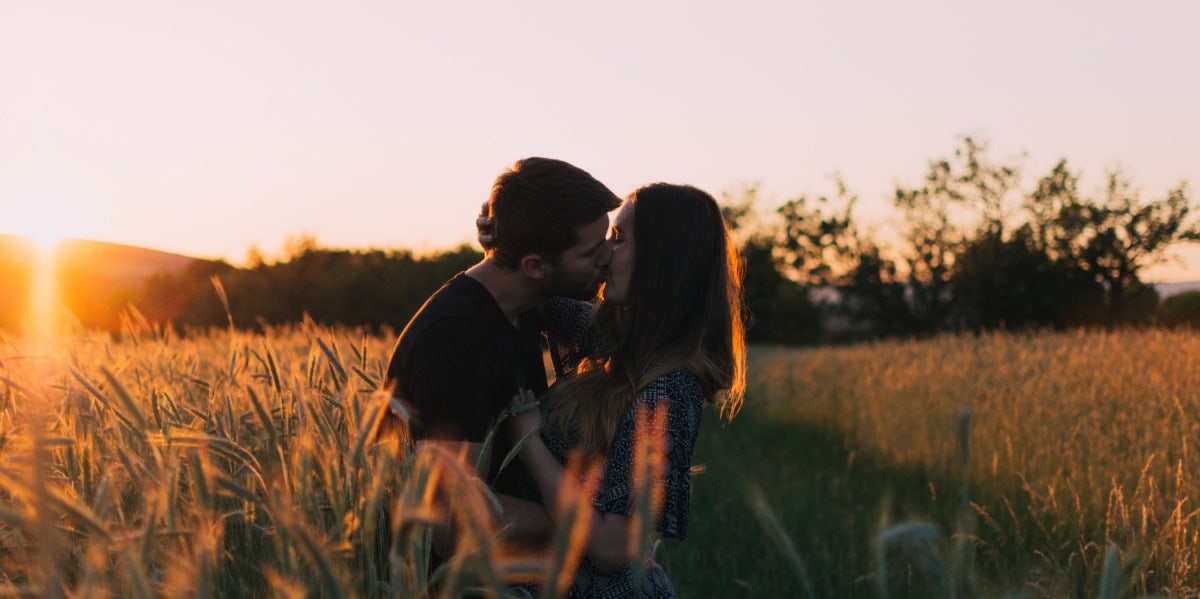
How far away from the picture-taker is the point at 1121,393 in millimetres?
6910

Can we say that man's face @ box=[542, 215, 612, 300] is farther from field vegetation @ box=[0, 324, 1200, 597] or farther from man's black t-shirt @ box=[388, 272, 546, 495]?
field vegetation @ box=[0, 324, 1200, 597]

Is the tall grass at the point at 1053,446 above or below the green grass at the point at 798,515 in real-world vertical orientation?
above

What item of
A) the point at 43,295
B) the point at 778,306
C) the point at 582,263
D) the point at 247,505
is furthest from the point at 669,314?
the point at 778,306

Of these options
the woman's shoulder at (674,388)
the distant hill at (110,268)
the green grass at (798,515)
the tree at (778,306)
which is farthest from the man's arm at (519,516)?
the tree at (778,306)

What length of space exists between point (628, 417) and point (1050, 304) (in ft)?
163

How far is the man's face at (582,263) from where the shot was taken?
111 inches

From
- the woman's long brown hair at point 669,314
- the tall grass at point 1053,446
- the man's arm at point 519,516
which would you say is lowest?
the tall grass at point 1053,446

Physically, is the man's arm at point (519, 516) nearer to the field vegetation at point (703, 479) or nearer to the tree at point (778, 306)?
the field vegetation at point (703, 479)

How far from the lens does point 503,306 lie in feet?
9.48

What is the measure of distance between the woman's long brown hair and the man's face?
149 mm

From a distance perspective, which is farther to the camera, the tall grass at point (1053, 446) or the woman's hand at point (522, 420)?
the tall grass at point (1053, 446)

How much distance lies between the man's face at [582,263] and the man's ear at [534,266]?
3 cm

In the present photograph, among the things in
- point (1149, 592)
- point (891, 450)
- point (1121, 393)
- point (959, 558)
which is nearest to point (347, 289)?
point (891, 450)

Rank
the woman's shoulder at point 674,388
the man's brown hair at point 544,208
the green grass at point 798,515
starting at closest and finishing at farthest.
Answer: the woman's shoulder at point 674,388
the man's brown hair at point 544,208
the green grass at point 798,515
